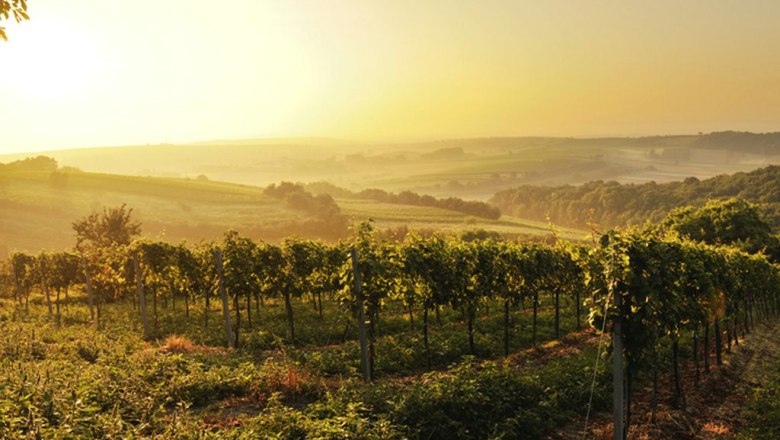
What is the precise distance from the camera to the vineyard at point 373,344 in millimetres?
7645

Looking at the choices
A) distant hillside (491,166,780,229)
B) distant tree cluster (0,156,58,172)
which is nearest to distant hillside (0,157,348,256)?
distant tree cluster (0,156,58,172)

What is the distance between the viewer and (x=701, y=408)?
11234 mm

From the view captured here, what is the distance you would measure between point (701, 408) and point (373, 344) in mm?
8403

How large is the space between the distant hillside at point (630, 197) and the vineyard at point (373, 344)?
12110 centimetres

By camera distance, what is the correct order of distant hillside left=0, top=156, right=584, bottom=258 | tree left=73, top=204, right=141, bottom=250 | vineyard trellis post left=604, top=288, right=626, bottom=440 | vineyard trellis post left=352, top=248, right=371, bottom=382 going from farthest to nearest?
distant hillside left=0, top=156, right=584, bottom=258
tree left=73, top=204, right=141, bottom=250
vineyard trellis post left=352, top=248, right=371, bottom=382
vineyard trellis post left=604, top=288, right=626, bottom=440

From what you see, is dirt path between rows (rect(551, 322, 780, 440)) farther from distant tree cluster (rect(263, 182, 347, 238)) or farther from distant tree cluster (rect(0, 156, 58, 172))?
distant tree cluster (rect(0, 156, 58, 172))

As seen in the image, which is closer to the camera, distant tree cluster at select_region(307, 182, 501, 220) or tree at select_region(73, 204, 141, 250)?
tree at select_region(73, 204, 141, 250)

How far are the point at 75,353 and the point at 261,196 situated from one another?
302 feet

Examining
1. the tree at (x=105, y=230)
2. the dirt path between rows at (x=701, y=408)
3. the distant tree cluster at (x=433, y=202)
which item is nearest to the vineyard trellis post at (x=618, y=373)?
the dirt path between rows at (x=701, y=408)

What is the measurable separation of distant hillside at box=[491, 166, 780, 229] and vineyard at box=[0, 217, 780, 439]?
121102mm

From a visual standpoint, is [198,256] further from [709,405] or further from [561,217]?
[561,217]

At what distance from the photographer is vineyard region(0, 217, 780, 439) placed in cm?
764

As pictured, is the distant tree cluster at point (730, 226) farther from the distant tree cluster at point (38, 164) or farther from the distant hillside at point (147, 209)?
the distant tree cluster at point (38, 164)

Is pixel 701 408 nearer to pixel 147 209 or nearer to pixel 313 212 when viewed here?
pixel 313 212
